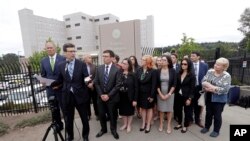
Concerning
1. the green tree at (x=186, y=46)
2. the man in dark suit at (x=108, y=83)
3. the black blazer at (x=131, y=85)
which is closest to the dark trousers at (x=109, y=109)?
the man in dark suit at (x=108, y=83)

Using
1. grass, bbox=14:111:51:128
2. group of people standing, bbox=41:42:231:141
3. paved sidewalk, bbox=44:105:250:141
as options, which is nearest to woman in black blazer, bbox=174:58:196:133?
group of people standing, bbox=41:42:231:141

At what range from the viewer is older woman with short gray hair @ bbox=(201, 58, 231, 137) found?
10.5 feet

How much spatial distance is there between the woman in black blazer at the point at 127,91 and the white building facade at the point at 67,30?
44.3 metres

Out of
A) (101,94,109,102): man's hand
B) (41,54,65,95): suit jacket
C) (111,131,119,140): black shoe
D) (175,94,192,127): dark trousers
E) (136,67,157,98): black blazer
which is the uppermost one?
(41,54,65,95): suit jacket

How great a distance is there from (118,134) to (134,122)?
0.76 m

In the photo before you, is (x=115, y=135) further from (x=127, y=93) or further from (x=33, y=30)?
(x=33, y=30)

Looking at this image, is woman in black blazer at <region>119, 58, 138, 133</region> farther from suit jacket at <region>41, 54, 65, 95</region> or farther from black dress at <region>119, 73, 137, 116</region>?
suit jacket at <region>41, 54, 65, 95</region>

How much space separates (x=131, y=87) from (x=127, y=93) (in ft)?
0.70

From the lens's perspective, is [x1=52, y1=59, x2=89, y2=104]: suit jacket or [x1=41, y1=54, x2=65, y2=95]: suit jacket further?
[x1=41, y1=54, x2=65, y2=95]: suit jacket

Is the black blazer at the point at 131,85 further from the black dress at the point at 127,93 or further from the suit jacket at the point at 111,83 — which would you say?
the suit jacket at the point at 111,83

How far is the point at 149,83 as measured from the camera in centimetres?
357

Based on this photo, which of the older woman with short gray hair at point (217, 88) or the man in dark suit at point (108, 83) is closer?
the older woman with short gray hair at point (217, 88)

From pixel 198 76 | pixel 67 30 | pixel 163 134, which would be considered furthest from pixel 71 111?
pixel 67 30

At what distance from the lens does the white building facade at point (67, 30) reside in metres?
47.3
